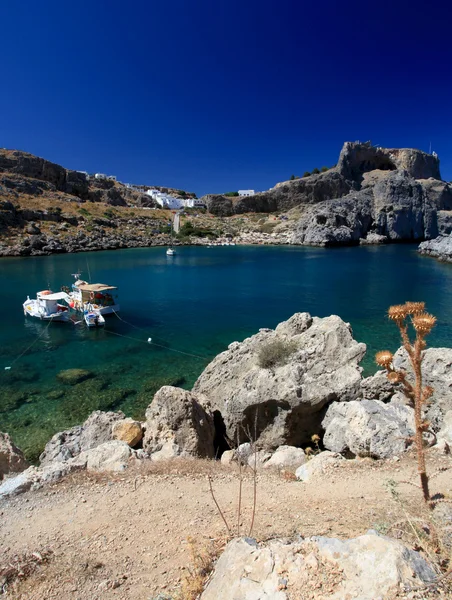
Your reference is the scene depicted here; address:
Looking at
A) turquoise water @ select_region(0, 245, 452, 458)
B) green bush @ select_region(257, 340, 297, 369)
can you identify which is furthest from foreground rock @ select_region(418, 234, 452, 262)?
green bush @ select_region(257, 340, 297, 369)

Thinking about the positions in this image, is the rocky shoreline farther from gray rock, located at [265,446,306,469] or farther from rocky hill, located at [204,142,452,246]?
rocky hill, located at [204,142,452,246]

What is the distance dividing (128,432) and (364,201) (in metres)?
115

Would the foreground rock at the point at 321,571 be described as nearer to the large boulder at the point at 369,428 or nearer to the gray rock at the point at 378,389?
the large boulder at the point at 369,428

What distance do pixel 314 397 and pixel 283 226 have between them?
370 feet

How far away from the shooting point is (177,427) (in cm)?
855

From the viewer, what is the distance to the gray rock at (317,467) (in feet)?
21.0

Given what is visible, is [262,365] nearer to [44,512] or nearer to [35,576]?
[44,512]

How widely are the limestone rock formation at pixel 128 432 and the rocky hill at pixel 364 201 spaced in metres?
91.1

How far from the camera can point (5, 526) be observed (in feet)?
16.8

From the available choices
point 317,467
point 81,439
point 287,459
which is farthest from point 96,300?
point 317,467

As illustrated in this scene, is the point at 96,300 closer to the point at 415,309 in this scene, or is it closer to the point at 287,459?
the point at 287,459

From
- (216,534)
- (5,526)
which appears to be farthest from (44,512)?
(216,534)

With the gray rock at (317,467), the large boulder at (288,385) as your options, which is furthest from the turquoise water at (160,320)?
the gray rock at (317,467)

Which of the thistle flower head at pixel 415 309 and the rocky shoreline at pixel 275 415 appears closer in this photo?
the thistle flower head at pixel 415 309
